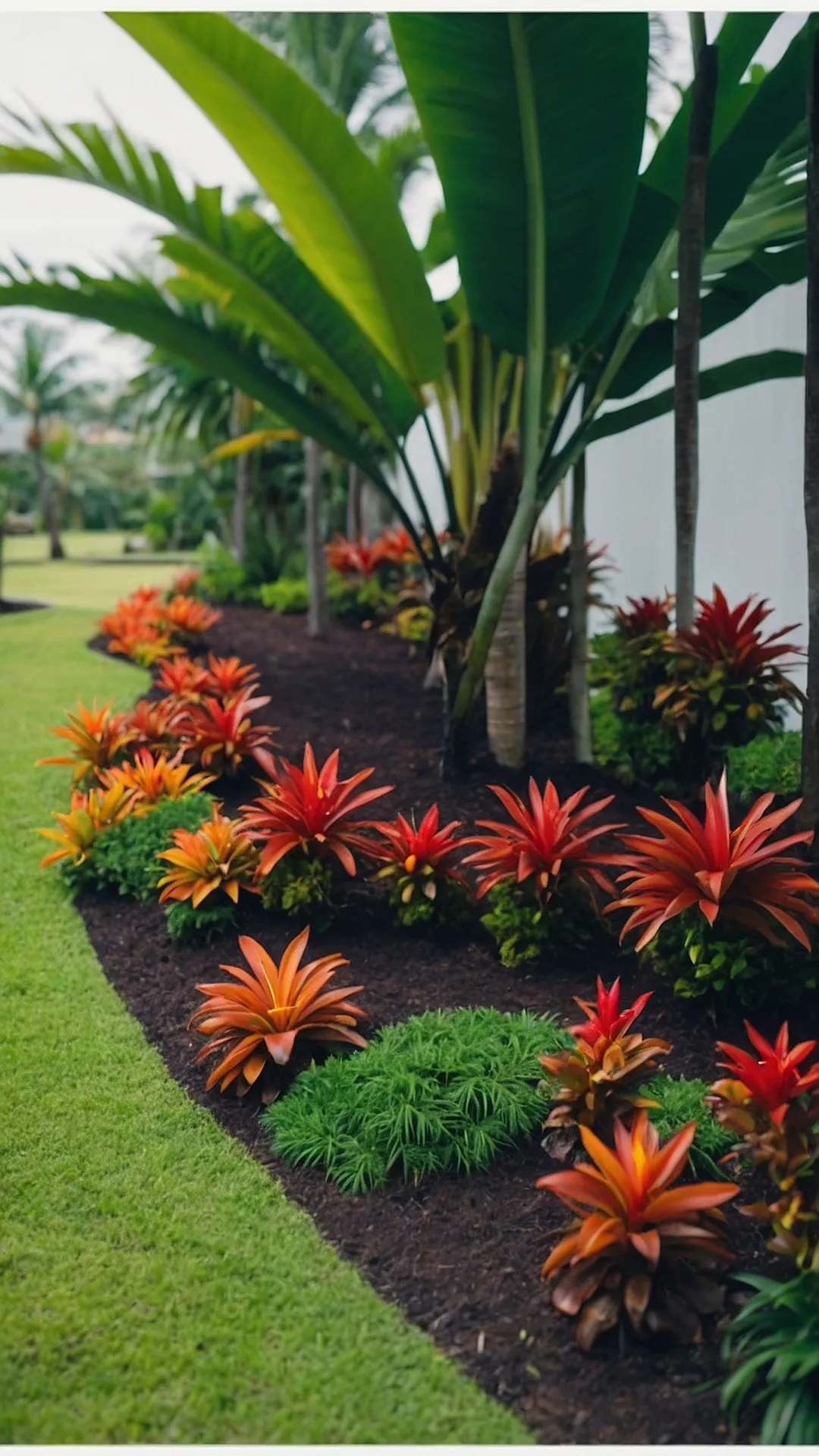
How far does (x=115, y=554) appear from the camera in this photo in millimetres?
24328

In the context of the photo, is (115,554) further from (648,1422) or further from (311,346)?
(648,1422)

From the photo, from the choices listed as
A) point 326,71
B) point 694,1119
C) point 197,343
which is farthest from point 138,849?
point 326,71

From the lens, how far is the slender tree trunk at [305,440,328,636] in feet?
27.6

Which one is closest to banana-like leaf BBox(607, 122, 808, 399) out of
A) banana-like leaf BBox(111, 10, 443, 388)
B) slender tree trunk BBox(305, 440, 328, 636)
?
banana-like leaf BBox(111, 10, 443, 388)

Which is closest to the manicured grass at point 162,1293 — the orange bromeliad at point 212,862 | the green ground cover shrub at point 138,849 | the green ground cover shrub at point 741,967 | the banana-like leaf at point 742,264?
the orange bromeliad at point 212,862

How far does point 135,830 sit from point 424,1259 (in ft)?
8.12

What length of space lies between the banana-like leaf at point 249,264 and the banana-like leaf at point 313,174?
0.63 feet

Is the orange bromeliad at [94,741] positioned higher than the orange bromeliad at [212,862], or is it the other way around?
the orange bromeliad at [94,741]

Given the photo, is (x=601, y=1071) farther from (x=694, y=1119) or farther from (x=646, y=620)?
(x=646, y=620)

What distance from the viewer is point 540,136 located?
11.7ft

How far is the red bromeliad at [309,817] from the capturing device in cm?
375

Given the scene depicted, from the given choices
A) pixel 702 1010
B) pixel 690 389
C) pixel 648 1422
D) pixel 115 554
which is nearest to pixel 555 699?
pixel 690 389

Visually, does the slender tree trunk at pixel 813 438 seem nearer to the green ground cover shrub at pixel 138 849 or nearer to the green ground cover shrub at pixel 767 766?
the green ground cover shrub at pixel 767 766

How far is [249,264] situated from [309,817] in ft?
8.14
